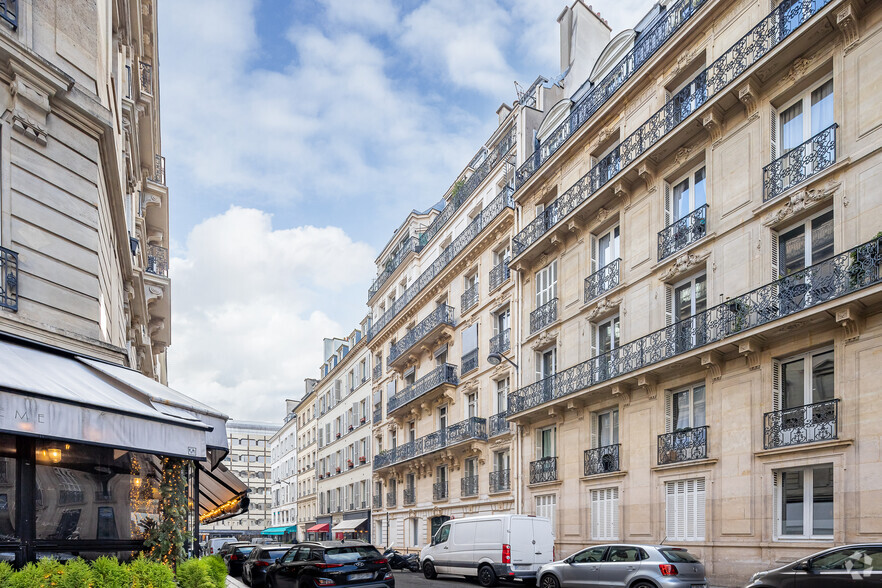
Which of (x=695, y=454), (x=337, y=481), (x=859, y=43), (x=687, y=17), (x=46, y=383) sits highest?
(x=687, y=17)

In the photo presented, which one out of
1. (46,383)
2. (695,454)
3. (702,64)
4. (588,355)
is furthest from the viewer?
(588,355)

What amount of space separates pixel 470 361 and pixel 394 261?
14.5 metres

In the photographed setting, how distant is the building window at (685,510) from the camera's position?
16.3 meters

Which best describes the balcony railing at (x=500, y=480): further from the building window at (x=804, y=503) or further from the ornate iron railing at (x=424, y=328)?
the building window at (x=804, y=503)

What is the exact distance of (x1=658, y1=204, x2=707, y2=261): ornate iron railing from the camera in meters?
17.5

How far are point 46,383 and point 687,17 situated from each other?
57.8 feet

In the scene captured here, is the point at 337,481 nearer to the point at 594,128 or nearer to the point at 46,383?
the point at 594,128

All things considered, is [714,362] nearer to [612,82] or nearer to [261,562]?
[612,82]

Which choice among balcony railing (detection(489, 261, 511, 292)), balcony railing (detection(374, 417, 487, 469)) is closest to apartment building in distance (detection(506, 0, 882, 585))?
balcony railing (detection(489, 261, 511, 292))

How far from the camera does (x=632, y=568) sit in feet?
44.1

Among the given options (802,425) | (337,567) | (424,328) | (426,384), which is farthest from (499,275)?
(337,567)

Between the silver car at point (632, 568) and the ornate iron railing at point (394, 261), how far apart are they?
23.8 meters

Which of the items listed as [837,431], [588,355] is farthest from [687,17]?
[837,431]

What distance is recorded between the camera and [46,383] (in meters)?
6.41
